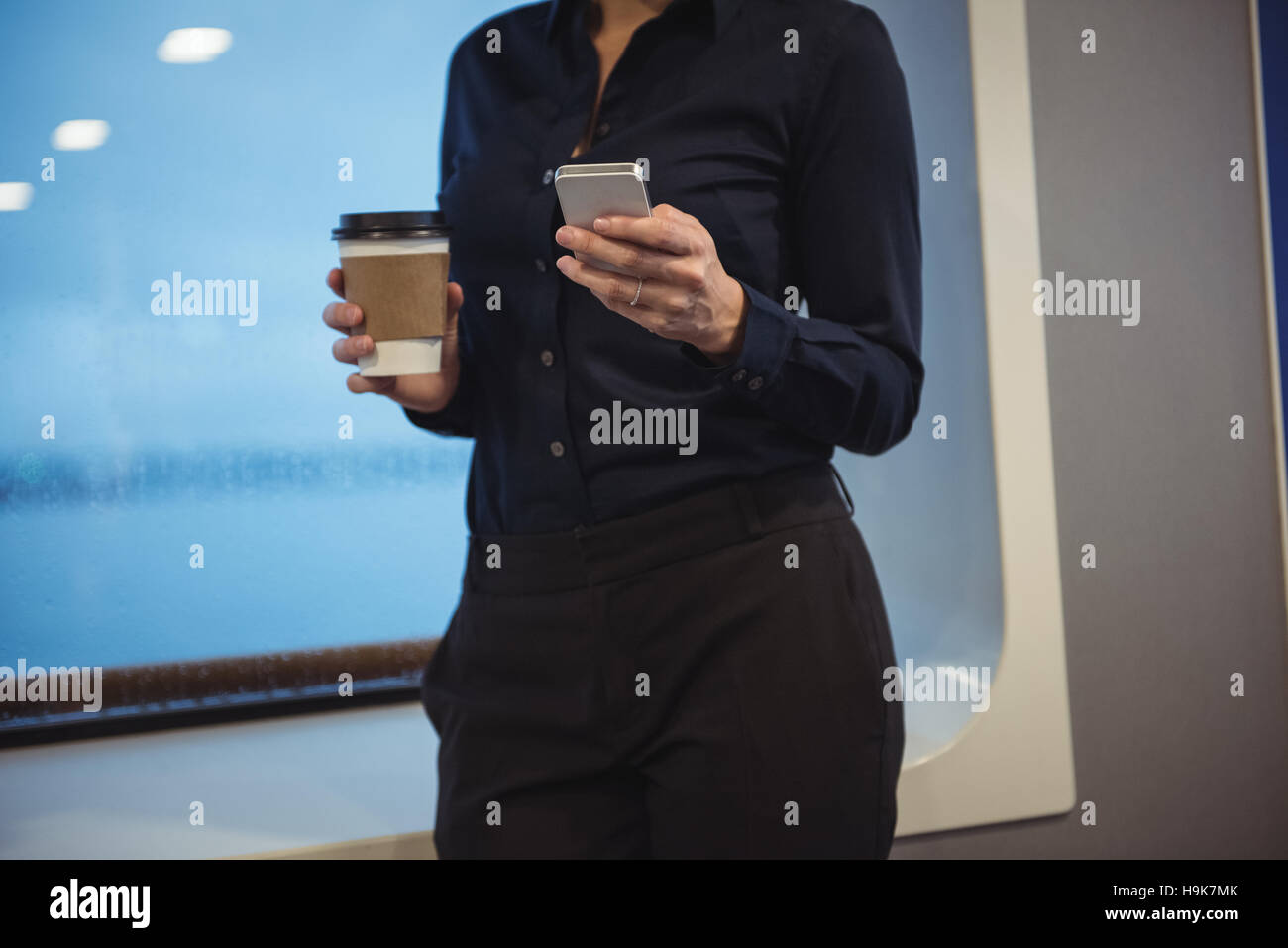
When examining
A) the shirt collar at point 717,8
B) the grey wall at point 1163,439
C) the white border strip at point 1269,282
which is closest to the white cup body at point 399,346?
the shirt collar at point 717,8

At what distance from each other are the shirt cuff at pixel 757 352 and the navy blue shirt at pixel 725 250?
2 cm

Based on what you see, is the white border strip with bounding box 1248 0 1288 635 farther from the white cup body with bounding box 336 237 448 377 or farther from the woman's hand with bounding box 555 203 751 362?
the white cup body with bounding box 336 237 448 377

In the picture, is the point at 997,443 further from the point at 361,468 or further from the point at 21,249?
the point at 21,249

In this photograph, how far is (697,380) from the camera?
0.94 m

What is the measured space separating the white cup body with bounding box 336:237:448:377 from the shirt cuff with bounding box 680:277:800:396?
254 mm

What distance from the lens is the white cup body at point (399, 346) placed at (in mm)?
922

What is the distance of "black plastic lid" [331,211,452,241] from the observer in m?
0.92

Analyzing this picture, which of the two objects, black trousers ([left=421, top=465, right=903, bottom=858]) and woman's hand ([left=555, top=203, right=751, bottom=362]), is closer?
woman's hand ([left=555, top=203, right=751, bottom=362])

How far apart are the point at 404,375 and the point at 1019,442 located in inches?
42.2

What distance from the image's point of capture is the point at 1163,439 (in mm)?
1739

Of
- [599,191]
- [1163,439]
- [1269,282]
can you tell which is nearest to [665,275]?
[599,191]

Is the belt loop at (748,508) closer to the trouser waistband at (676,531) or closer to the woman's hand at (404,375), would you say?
the trouser waistband at (676,531)

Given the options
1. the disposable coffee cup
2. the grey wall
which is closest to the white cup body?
the disposable coffee cup
